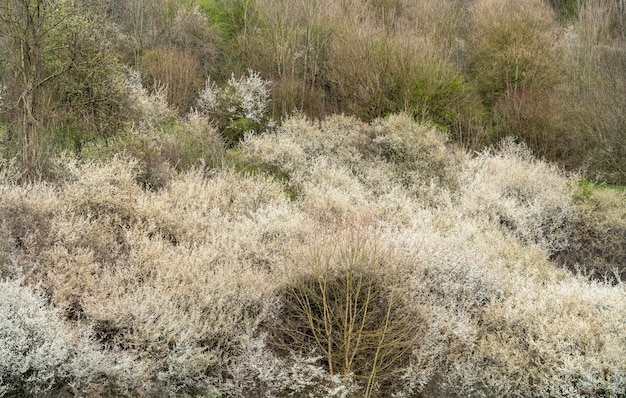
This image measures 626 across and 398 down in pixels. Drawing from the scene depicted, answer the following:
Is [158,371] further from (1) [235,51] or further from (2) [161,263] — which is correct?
(1) [235,51]

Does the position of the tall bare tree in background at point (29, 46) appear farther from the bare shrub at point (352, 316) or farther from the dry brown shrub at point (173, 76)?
the dry brown shrub at point (173, 76)

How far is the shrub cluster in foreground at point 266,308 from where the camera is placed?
5.70 metres

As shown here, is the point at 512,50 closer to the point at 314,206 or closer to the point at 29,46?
the point at 314,206

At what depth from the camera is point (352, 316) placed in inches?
248

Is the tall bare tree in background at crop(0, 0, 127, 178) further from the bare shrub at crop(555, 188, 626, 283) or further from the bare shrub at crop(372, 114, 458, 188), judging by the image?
the bare shrub at crop(555, 188, 626, 283)

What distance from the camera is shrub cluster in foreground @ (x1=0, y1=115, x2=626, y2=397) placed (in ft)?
18.7

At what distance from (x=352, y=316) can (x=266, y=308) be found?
0.95 metres

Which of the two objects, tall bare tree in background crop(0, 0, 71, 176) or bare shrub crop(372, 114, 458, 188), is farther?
bare shrub crop(372, 114, 458, 188)

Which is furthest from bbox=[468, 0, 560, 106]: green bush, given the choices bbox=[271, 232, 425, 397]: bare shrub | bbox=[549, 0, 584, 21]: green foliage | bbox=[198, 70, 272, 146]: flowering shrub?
bbox=[271, 232, 425, 397]: bare shrub

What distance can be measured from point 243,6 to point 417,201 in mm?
13023

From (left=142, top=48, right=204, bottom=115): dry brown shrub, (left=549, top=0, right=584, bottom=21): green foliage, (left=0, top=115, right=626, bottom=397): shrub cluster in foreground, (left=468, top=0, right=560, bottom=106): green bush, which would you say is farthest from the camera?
(left=549, top=0, right=584, bottom=21): green foliage

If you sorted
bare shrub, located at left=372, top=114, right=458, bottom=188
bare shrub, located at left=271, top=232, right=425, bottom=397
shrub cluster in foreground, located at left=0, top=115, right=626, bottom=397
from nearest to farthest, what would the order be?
shrub cluster in foreground, located at left=0, top=115, right=626, bottom=397
bare shrub, located at left=271, top=232, right=425, bottom=397
bare shrub, located at left=372, top=114, right=458, bottom=188

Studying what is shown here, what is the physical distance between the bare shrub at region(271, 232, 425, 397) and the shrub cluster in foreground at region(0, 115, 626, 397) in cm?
2

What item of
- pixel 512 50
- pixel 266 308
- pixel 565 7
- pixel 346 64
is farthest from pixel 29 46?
pixel 565 7
